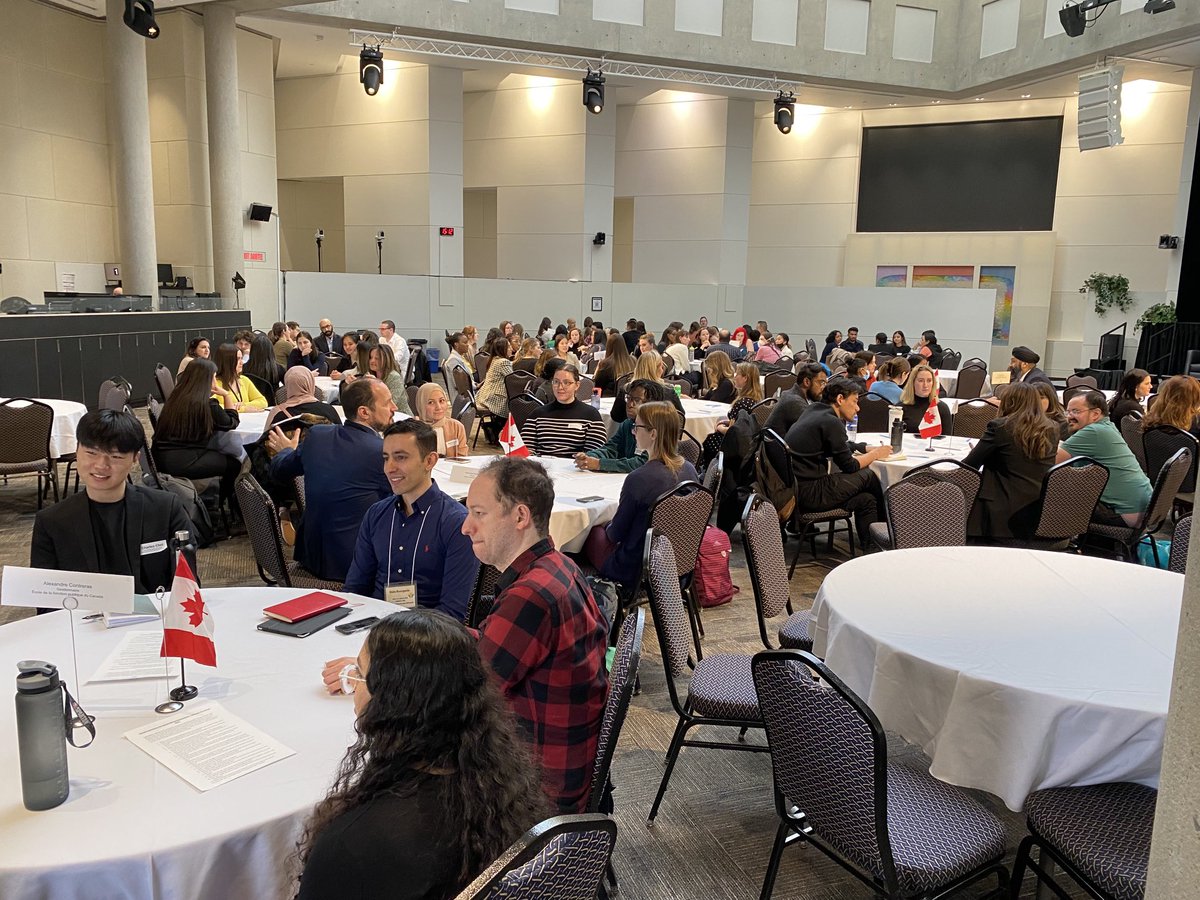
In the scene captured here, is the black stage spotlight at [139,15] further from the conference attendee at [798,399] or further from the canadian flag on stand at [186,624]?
the canadian flag on stand at [186,624]

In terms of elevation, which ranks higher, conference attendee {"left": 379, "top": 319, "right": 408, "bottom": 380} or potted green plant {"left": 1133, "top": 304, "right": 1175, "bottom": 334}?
potted green plant {"left": 1133, "top": 304, "right": 1175, "bottom": 334}

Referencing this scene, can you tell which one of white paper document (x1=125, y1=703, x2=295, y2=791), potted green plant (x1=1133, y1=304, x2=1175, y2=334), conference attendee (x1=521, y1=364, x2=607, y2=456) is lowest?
white paper document (x1=125, y1=703, x2=295, y2=791)

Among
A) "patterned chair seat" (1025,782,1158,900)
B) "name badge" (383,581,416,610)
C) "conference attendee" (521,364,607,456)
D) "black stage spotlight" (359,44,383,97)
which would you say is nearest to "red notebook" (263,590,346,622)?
"name badge" (383,581,416,610)

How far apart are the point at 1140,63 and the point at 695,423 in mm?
14226

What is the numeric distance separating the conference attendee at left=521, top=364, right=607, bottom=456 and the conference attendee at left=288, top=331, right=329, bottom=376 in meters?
5.29

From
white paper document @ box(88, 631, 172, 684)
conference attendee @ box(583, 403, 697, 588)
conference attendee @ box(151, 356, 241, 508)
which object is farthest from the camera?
conference attendee @ box(151, 356, 241, 508)

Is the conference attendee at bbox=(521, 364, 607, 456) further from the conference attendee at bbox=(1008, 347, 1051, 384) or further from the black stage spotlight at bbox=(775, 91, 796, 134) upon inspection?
the black stage spotlight at bbox=(775, 91, 796, 134)

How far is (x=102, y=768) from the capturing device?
201 centimetres

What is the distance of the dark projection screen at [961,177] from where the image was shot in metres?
19.7

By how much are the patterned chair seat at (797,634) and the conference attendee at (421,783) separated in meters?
2.35

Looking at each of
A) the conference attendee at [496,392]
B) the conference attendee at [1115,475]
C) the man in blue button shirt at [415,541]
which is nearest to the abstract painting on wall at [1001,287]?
the conference attendee at [496,392]

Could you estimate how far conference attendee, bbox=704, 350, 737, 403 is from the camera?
9469mm

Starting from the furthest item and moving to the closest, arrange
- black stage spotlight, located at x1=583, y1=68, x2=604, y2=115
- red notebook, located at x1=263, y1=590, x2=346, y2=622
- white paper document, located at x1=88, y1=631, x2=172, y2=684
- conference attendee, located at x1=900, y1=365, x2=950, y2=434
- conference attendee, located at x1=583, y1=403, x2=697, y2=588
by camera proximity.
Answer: black stage spotlight, located at x1=583, y1=68, x2=604, y2=115, conference attendee, located at x1=900, y1=365, x2=950, y2=434, conference attendee, located at x1=583, y1=403, x2=697, y2=588, red notebook, located at x1=263, y1=590, x2=346, y2=622, white paper document, located at x1=88, y1=631, x2=172, y2=684

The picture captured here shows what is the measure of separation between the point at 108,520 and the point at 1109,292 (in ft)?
65.8
